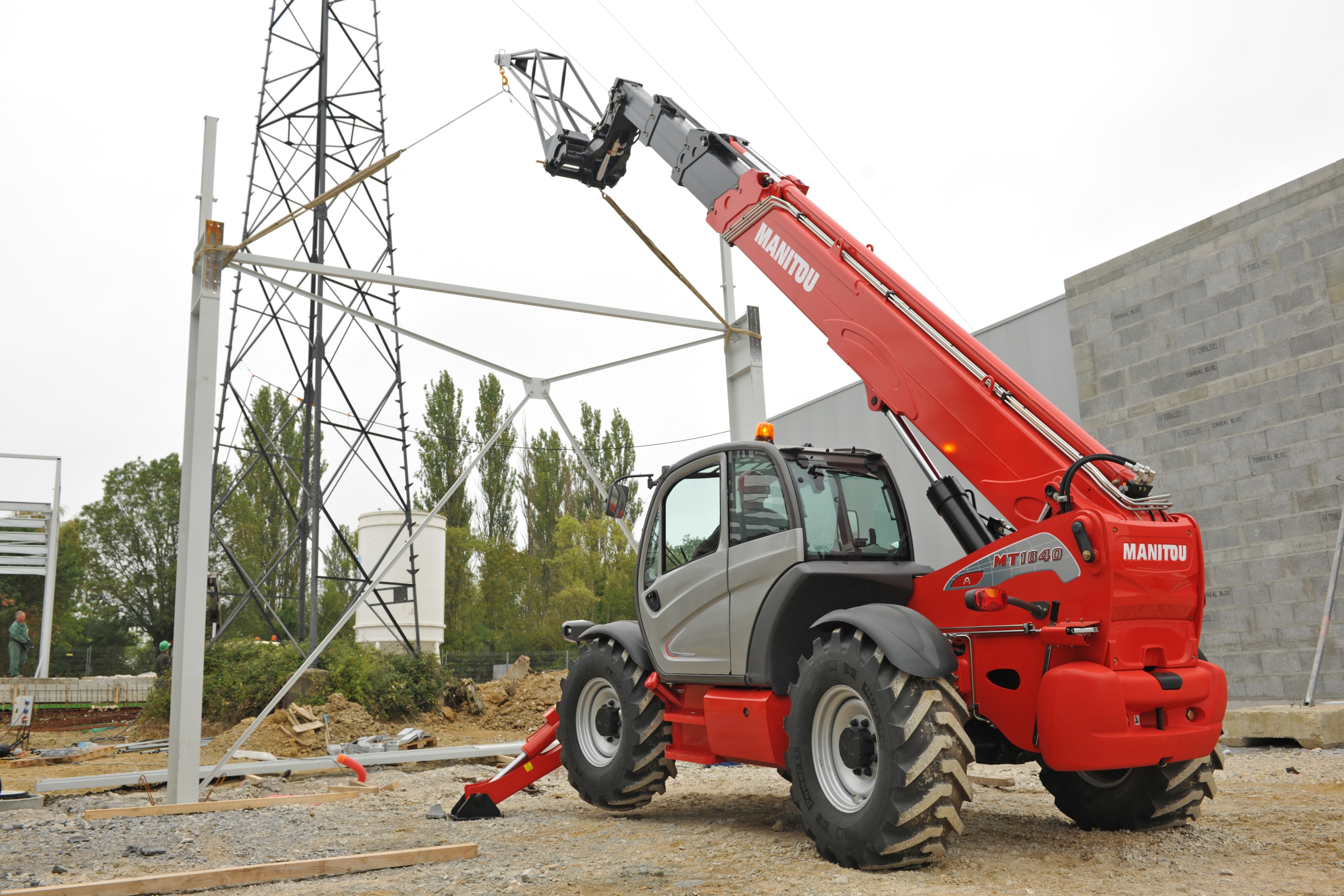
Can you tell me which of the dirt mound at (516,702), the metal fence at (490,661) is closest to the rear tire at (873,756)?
the dirt mound at (516,702)

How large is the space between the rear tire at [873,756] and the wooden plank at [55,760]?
1024 cm

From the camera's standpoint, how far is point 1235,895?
12.1 feet

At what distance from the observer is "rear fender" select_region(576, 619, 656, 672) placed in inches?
267

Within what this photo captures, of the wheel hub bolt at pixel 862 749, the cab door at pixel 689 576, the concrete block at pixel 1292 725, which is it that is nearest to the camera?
the wheel hub bolt at pixel 862 749

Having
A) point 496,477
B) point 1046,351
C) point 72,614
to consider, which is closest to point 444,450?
point 496,477

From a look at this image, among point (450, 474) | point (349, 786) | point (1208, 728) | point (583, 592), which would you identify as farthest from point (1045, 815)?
point (450, 474)

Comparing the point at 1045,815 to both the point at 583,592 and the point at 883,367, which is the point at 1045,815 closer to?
the point at 883,367

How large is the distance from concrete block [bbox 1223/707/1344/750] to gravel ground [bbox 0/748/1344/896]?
2.04ft

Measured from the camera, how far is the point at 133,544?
3806cm

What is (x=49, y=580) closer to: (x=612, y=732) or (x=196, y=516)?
(x=196, y=516)

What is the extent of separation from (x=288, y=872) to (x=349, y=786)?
15.3 feet

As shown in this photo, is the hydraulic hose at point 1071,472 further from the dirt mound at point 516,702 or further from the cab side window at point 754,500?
the dirt mound at point 516,702

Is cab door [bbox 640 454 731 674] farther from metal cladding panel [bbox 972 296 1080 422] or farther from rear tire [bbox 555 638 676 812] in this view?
metal cladding panel [bbox 972 296 1080 422]

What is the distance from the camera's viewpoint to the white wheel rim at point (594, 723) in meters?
7.02
